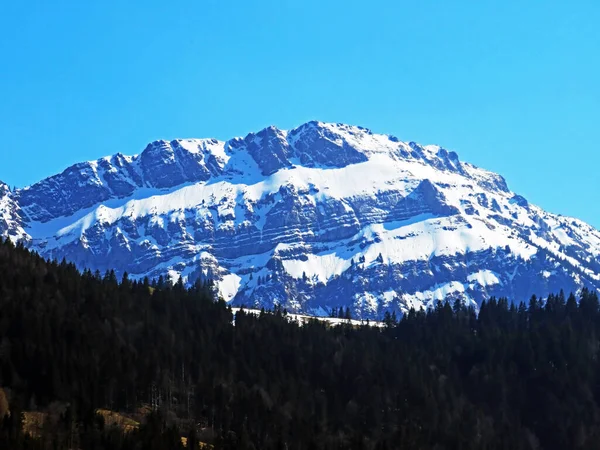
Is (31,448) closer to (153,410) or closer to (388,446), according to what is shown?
(153,410)

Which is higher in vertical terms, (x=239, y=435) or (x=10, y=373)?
(x=10, y=373)

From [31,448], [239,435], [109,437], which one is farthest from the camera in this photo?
[239,435]

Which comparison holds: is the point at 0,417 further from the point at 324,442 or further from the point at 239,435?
the point at 324,442

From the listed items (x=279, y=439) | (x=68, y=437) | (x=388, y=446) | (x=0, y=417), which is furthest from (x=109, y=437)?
(x=388, y=446)

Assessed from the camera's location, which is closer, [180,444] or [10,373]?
[180,444]

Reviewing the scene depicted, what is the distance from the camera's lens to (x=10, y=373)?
200m

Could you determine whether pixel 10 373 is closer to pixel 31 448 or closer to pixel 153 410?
pixel 153 410

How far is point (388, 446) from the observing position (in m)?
197

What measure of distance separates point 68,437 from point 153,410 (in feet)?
100.0

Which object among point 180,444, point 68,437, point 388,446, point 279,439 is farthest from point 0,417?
point 388,446

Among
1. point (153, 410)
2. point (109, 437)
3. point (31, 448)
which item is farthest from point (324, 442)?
point (31, 448)

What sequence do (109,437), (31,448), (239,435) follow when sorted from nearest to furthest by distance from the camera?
1. (31,448)
2. (109,437)
3. (239,435)

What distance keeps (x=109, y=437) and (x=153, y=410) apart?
2789cm

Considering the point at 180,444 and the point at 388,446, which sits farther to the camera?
the point at 388,446
